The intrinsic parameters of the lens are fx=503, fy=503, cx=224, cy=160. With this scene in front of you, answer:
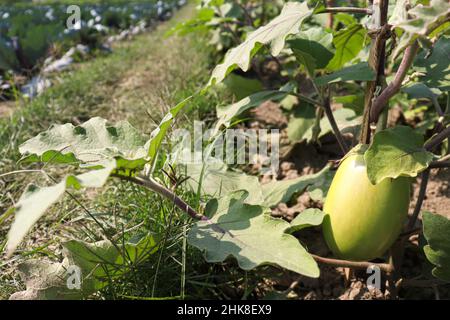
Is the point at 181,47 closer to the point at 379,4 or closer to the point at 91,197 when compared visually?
the point at 91,197

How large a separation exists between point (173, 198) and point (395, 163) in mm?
411

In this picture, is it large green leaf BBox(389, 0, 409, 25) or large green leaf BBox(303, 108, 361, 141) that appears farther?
large green leaf BBox(303, 108, 361, 141)

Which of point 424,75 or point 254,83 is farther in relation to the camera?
point 254,83

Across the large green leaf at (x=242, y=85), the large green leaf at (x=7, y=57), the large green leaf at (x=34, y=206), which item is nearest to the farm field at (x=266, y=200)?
the large green leaf at (x=34, y=206)

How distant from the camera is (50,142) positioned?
973mm

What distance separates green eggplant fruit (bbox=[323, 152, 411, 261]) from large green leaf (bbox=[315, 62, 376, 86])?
164mm

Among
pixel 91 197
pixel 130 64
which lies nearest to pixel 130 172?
pixel 91 197

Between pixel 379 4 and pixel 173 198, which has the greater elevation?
pixel 379 4

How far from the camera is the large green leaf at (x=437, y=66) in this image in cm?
112

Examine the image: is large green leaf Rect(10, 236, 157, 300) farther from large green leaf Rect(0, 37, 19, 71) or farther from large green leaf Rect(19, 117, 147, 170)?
large green leaf Rect(0, 37, 19, 71)

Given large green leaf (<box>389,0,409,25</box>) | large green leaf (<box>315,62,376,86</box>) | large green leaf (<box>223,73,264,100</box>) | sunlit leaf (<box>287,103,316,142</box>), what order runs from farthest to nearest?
large green leaf (<box>223,73,264,100</box>) → sunlit leaf (<box>287,103,316,142</box>) → large green leaf (<box>315,62,376,86</box>) → large green leaf (<box>389,0,409,25</box>)

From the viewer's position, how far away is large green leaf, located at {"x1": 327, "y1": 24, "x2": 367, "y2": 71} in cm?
120

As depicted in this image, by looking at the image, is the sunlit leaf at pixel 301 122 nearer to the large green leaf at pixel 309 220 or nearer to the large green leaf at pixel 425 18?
the large green leaf at pixel 309 220

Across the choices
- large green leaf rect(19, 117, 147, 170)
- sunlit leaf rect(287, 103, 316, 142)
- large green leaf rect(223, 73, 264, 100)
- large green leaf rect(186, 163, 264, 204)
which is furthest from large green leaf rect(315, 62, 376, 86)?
large green leaf rect(223, 73, 264, 100)
